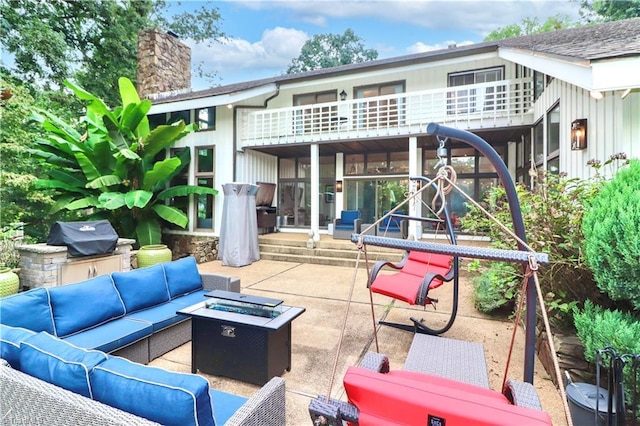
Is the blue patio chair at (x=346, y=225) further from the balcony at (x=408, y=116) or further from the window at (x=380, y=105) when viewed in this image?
the window at (x=380, y=105)

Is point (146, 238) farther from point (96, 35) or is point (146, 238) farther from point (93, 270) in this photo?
point (96, 35)

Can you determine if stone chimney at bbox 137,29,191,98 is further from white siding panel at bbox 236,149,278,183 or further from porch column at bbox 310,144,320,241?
porch column at bbox 310,144,320,241

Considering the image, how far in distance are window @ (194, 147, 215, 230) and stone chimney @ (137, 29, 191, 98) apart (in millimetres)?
3683

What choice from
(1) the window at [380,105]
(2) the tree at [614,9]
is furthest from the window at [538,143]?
(2) the tree at [614,9]

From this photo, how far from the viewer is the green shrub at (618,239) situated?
222 centimetres

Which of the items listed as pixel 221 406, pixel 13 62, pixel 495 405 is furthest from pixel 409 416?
pixel 13 62

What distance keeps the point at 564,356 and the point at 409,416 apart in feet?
8.41

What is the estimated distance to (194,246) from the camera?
34.6 ft

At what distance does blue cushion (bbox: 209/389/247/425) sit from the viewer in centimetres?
184

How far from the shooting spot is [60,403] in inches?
59.6

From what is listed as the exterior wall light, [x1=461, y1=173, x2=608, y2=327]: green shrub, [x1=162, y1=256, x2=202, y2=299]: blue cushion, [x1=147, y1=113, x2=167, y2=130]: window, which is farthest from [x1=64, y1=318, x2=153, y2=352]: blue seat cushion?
[x1=147, y1=113, x2=167, y2=130]: window

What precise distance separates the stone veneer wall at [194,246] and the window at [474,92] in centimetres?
852

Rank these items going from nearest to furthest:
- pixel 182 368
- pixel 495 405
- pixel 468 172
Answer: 1. pixel 495 405
2. pixel 182 368
3. pixel 468 172

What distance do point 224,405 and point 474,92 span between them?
410 inches
